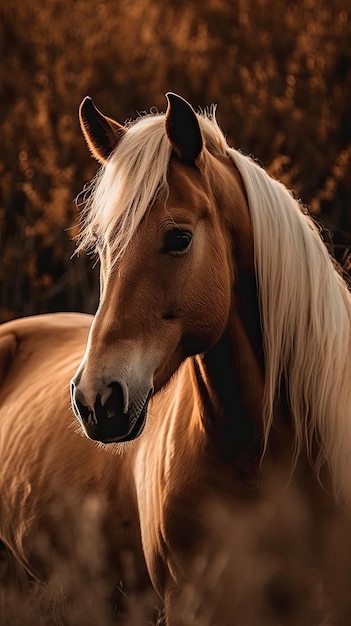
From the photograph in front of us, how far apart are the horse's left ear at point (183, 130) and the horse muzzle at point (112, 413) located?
2.08ft

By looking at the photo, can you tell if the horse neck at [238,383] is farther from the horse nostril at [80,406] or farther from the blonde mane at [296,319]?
the horse nostril at [80,406]

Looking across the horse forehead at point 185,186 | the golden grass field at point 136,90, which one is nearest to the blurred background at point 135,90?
the golden grass field at point 136,90

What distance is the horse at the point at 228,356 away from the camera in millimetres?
2613

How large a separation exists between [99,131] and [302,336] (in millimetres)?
812

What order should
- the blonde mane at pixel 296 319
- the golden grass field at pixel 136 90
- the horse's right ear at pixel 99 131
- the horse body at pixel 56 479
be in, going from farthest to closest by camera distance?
1. the golden grass field at pixel 136 90
2. the horse body at pixel 56 479
3. the horse's right ear at pixel 99 131
4. the blonde mane at pixel 296 319

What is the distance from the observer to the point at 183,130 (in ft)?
8.77

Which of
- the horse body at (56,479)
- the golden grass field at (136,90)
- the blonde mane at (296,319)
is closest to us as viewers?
the blonde mane at (296,319)

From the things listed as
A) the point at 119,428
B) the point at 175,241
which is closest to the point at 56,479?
the point at 119,428

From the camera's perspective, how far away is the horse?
8.57 feet

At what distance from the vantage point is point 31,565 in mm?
3910

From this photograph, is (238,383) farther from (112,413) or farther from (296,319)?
(112,413)

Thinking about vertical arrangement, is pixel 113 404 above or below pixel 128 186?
below

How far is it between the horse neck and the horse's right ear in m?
0.53

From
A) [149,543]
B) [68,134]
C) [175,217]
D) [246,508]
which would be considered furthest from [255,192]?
[68,134]
